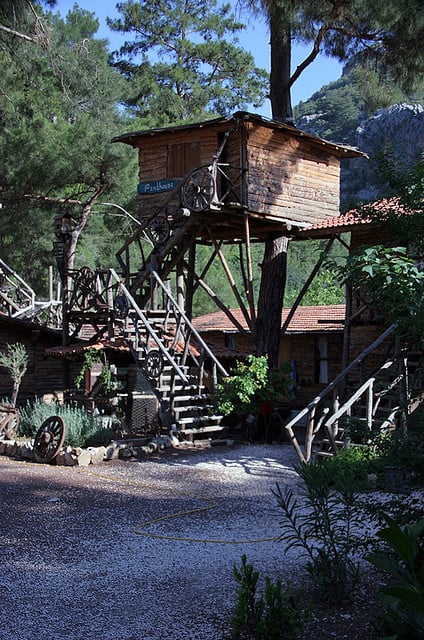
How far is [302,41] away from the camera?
18641mm

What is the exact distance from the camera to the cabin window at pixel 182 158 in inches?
697

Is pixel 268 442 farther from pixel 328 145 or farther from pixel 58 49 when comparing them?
pixel 58 49

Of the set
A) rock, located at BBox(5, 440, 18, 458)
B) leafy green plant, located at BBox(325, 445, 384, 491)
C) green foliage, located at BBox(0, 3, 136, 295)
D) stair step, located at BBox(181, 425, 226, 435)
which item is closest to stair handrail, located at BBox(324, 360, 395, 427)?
leafy green plant, located at BBox(325, 445, 384, 491)

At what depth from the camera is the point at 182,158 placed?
18.0 m

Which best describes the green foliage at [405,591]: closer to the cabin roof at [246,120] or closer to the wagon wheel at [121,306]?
the wagon wheel at [121,306]

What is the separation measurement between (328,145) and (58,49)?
790 cm

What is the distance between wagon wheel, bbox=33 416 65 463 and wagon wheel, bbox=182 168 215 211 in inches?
236

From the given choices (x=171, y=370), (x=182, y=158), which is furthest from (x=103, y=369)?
(x=182, y=158)

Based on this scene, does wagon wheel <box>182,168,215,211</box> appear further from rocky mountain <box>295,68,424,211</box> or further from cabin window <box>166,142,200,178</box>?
rocky mountain <box>295,68,424,211</box>

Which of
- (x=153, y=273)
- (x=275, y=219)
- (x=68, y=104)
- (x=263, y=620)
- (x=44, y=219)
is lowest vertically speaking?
(x=263, y=620)

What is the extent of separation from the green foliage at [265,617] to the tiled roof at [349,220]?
3261 mm

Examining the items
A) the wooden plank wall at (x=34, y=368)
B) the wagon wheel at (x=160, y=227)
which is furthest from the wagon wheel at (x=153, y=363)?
the wooden plank wall at (x=34, y=368)

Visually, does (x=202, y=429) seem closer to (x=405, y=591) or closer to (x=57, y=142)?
(x=405, y=591)

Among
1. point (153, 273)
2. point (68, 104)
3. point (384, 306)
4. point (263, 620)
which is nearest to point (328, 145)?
point (153, 273)
